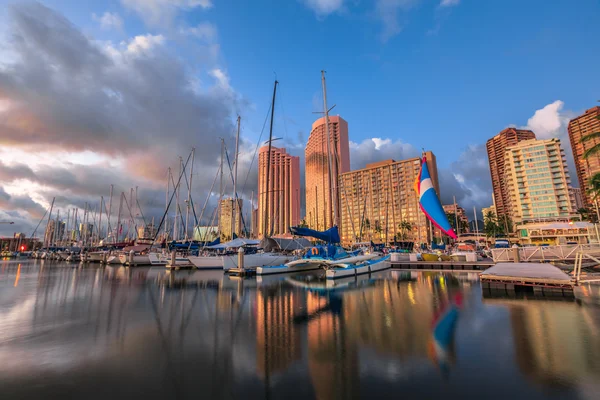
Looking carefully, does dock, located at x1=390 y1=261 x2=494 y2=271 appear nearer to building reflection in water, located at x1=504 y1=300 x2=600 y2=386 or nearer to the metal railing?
the metal railing

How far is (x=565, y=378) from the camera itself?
17.4ft

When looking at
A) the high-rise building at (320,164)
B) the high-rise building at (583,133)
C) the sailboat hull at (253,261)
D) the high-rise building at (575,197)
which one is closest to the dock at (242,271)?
the sailboat hull at (253,261)

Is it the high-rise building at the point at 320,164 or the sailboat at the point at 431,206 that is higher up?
the high-rise building at the point at 320,164

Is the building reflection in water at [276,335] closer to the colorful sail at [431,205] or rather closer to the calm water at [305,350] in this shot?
the calm water at [305,350]

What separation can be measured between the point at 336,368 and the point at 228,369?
237 cm

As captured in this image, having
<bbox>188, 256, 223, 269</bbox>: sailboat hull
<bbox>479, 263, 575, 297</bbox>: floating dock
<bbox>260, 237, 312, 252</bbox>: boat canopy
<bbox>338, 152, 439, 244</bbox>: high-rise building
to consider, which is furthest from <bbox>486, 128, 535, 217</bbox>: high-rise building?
<bbox>188, 256, 223, 269</bbox>: sailboat hull

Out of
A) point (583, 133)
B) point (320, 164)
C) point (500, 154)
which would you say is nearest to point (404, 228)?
point (320, 164)


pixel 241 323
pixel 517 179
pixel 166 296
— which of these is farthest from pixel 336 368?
pixel 517 179

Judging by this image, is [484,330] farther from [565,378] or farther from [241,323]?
[241,323]

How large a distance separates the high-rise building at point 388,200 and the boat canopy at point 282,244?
2962 inches

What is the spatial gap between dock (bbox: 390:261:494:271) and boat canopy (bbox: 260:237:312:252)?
13.4 metres

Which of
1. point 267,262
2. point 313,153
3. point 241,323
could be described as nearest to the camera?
point 241,323

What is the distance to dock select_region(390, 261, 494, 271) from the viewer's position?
2972cm

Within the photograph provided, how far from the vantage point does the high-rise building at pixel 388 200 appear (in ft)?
389
